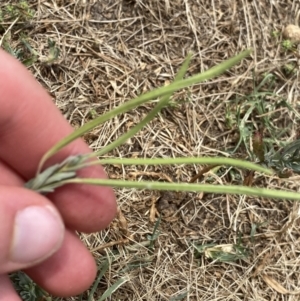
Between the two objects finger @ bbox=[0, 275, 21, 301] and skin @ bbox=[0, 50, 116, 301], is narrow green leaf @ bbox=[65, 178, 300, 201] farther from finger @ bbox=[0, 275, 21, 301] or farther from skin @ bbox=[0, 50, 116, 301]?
finger @ bbox=[0, 275, 21, 301]

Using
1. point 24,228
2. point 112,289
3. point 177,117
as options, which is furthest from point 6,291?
point 177,117

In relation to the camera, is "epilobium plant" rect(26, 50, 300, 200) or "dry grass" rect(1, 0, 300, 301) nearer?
"epilobium plant" rect(26, 50, 300, 200)

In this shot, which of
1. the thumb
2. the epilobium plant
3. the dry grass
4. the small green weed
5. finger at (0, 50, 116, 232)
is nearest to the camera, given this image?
the epilobium plant

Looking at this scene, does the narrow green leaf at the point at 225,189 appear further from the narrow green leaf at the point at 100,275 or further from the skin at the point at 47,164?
the narrow green leaf at the point at 100,275

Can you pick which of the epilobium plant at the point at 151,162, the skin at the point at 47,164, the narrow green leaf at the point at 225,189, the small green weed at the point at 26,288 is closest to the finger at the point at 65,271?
the skin at the point at 47,164

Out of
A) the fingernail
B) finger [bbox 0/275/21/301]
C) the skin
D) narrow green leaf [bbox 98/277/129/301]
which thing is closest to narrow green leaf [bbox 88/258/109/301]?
narrow green leaf [bbox 98/277/129/301]

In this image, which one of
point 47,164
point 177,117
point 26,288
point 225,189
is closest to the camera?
point 225,189

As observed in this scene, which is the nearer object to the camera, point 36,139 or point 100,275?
point 36,139

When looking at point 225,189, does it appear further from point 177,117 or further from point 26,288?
point 177,117
